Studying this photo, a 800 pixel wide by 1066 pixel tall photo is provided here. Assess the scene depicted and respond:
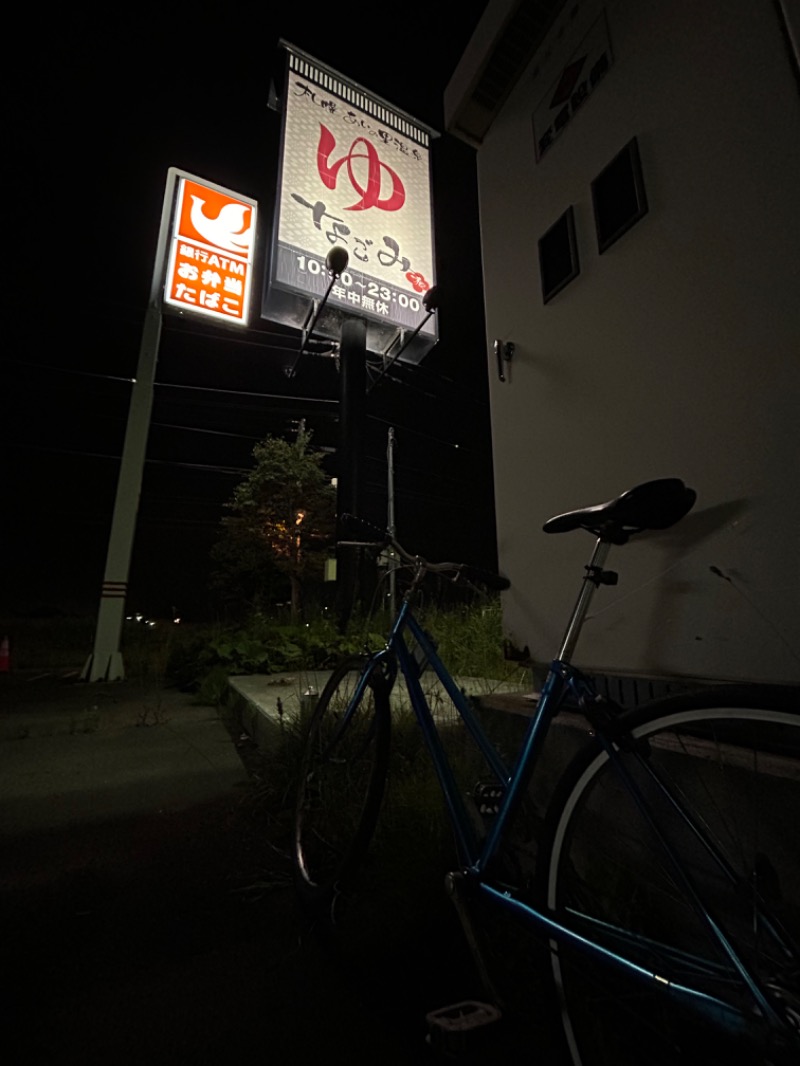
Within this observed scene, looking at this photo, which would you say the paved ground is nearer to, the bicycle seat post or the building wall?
the bicycle seat post

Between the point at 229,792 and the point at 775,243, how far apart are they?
310 cm

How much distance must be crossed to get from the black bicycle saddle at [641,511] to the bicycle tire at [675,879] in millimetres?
366

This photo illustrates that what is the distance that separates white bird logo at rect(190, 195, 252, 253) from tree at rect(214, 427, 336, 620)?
8232 mm

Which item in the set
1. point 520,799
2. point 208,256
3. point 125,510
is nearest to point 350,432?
point 125,510

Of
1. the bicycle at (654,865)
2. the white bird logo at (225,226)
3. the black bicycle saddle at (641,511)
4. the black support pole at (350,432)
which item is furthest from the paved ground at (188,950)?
the white bird logo at (225,226)

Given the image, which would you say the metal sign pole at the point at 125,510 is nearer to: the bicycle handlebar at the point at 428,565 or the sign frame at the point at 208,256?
the sign frame at the point at 208,256

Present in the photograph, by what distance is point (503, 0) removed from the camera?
7.27 feet

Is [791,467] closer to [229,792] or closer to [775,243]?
[775,243]

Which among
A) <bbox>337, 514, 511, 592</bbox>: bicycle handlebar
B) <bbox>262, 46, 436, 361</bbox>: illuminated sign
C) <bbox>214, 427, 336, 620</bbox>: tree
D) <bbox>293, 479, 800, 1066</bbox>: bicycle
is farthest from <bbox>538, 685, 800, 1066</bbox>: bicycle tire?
<bbox>214, 427, 336, 620</bbox>: tree

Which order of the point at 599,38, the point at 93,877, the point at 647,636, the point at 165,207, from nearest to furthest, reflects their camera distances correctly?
the point at 647,636
the point at 93,877
the point at 599,38
the point at 165,207

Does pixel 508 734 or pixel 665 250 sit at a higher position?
pixel 665 250

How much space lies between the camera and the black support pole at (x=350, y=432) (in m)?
6.58

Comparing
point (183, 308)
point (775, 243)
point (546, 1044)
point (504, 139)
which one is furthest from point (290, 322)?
point (546, 1044)

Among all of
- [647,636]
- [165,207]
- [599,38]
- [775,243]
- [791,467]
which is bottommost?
[647,636]
